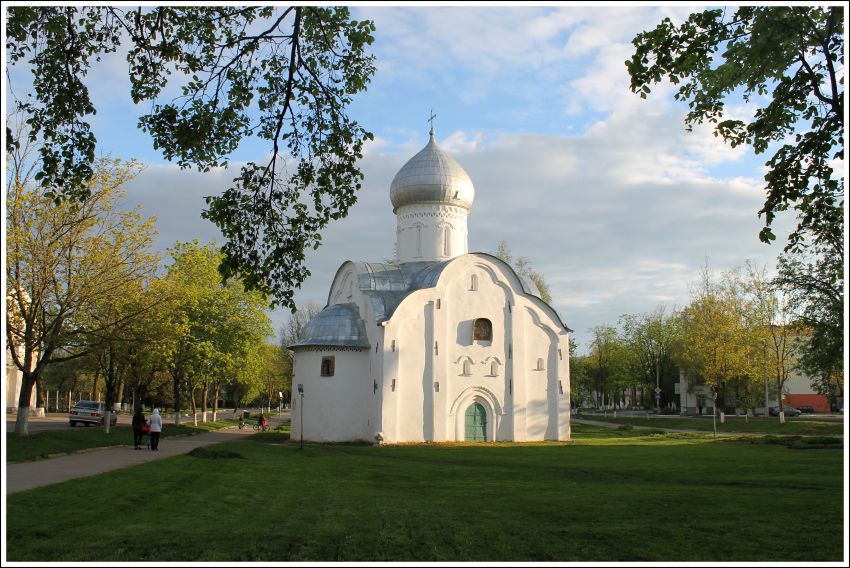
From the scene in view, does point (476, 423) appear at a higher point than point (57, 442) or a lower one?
lower

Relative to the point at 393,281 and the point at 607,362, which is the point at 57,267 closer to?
the point at 393,281

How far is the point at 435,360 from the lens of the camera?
1334 inches

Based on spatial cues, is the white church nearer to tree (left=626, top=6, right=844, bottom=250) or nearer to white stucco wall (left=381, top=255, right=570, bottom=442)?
white stucco wall (left=381, top=255, right=570, bottom=442)

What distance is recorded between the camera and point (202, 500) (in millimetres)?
12133

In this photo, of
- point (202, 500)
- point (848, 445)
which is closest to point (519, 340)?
point (202, 500)

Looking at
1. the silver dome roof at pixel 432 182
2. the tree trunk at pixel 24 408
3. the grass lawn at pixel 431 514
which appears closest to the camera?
the grass lawn at pixel 431 514

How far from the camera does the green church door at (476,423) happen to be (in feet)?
112

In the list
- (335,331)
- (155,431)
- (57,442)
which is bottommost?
(57,442)

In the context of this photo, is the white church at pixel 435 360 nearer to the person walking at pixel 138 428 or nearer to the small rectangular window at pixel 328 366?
the small rectangular window at pixel 328 366

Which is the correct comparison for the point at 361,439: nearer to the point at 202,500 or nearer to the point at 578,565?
the point at 202,500

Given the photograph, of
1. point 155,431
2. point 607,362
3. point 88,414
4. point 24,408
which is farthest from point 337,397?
point 607,362

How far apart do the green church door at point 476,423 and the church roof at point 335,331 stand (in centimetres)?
591

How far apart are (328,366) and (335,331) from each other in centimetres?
169

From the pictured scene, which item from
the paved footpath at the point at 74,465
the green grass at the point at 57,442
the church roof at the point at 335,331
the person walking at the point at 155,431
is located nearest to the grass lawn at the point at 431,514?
the paved footpath at the point at 74,465
